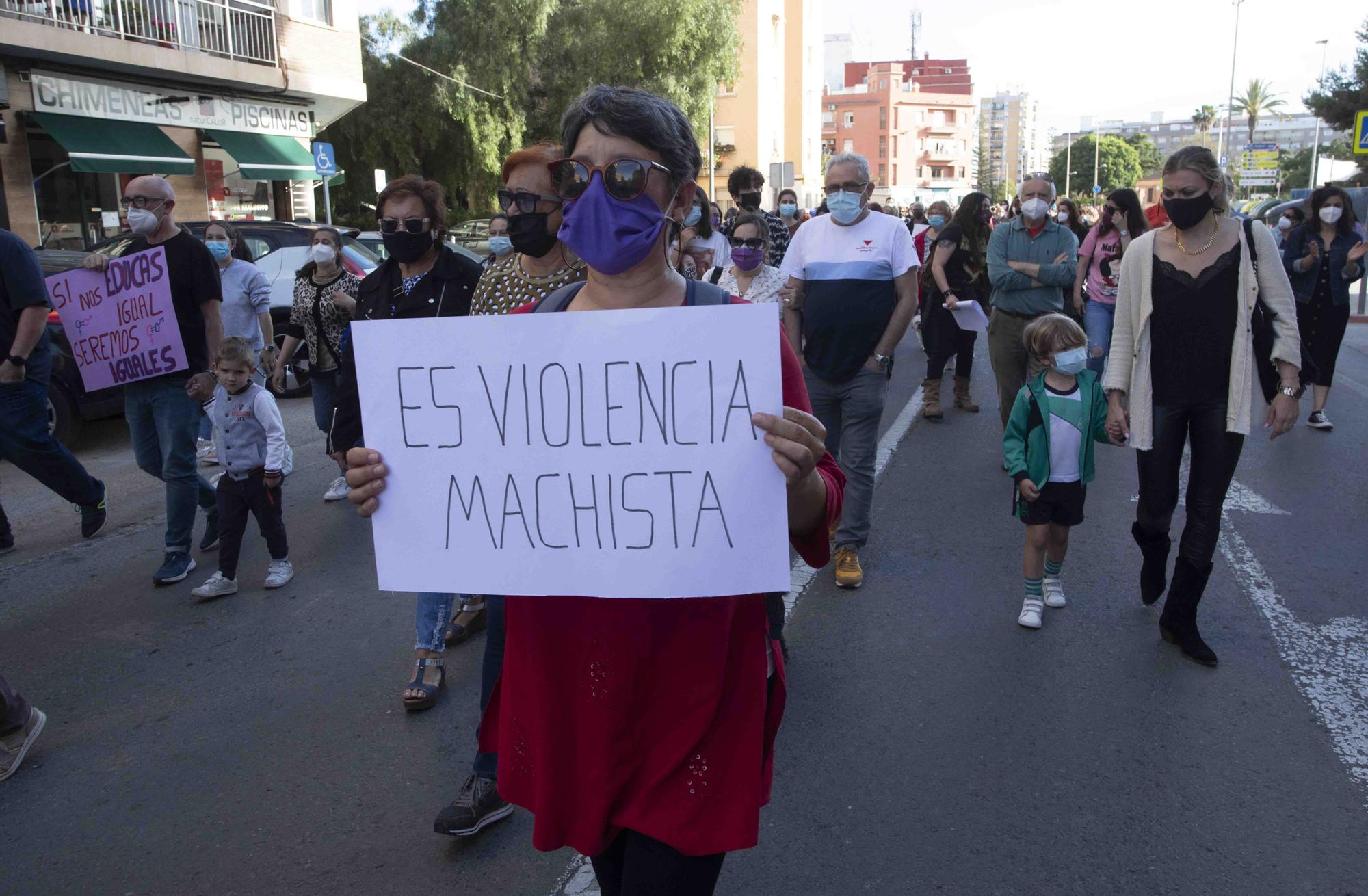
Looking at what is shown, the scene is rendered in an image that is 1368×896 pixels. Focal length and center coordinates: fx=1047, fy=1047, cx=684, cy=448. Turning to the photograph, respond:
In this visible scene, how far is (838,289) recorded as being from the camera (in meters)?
5.30

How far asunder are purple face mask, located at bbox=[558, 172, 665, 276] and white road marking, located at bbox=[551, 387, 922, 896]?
109 centimetres

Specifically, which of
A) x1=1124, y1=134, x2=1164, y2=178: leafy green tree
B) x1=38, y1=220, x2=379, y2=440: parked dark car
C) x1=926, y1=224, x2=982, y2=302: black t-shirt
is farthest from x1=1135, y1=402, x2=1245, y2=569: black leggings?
x1=1124, y1=134, x2=1164, y2=178: leafy green tree

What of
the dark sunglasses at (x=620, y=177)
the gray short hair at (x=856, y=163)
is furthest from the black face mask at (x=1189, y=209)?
the dark sunglasses at (x=620, y=177)

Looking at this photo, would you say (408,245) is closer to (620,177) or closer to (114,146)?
(620,177)

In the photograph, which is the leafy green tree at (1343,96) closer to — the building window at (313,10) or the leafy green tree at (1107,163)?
the building window at (313,10)

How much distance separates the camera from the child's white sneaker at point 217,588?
5.29 m

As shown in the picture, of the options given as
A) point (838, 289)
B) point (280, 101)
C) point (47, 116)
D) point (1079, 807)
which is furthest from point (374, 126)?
point (1079, 807)

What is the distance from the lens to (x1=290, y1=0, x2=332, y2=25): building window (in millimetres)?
22484

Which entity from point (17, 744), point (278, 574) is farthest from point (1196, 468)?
point (17, 744)

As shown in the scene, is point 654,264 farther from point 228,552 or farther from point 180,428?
point 180,428

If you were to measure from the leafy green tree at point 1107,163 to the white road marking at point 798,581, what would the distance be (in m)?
114

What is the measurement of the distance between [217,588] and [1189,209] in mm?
4821

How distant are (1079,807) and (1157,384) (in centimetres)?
187

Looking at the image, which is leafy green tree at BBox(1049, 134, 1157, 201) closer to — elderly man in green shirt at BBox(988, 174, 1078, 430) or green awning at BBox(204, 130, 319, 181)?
green awning at BBox(204, 130, 319, 181)
